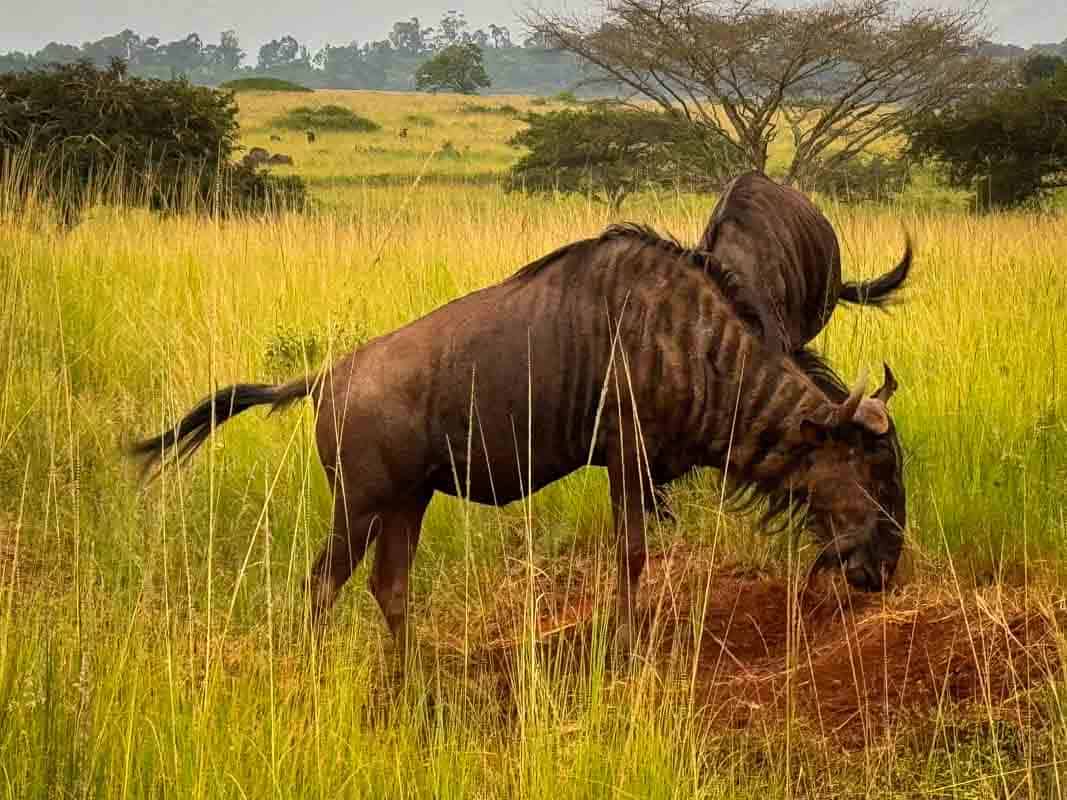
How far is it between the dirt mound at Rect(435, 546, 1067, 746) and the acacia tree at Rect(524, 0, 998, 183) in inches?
525

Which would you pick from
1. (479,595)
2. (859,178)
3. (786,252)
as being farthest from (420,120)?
(479,595)

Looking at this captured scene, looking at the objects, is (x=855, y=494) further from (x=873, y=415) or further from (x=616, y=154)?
(x=616, y=154)

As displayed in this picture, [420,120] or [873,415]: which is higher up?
[873,415]

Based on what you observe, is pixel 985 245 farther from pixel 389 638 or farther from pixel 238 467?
pixel 389 638

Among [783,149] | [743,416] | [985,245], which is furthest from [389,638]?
[783,149]

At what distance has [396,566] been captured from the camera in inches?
154

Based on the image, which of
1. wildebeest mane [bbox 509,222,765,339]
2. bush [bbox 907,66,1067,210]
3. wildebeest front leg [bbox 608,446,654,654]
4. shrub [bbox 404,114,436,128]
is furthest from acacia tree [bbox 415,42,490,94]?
wildebeest front leg [bbox 608,446,654,654]

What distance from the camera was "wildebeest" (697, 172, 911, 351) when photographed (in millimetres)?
4652

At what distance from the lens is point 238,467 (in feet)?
17.3

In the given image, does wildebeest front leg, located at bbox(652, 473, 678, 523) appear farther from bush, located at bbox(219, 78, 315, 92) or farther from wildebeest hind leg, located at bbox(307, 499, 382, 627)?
bush, located at bbox(219, 78, 315, 92)

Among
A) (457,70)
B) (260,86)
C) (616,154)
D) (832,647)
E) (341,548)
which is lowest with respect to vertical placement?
(832,647)

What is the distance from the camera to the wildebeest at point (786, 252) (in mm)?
4652

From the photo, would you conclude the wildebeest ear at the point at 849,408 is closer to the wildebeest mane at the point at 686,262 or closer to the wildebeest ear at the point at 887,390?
the wildebeest ear at the point at 887,390

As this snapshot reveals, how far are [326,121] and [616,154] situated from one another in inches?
1058
